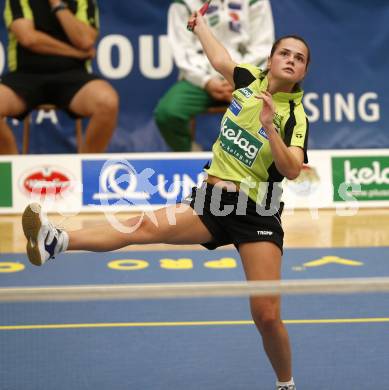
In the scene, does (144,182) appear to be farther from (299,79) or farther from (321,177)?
(299,79)

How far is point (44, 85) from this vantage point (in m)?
8.64

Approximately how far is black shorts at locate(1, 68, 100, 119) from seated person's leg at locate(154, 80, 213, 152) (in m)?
0.78

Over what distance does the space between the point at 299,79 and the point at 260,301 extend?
1056 mm

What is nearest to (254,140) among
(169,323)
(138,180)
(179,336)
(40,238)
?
(40,238)

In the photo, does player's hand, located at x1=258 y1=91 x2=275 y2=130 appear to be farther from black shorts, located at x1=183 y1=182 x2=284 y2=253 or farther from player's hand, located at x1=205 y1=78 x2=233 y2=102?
player's hand, located at x1=205 y1=78 x2=233 y2=102

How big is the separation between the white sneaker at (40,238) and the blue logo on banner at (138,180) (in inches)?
174

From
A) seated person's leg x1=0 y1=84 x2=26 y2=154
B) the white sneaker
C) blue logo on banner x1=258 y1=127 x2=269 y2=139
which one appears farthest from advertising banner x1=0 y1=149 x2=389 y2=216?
the white sneaker

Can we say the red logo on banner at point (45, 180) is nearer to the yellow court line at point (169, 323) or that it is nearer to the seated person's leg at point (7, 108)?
the seated person's leg at point (7, 108)

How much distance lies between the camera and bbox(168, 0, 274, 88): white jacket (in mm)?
8930

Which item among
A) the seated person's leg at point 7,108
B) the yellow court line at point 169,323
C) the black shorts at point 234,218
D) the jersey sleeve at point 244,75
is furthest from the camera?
the seated person's leg at point 7,108

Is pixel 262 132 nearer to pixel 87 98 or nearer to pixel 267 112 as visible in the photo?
pixel 267 112

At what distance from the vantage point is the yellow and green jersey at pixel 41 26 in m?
8.64

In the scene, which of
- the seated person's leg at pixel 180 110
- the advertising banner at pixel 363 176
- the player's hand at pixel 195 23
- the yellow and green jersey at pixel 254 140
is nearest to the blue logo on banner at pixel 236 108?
the yellow and green jersey at pixel 254 140

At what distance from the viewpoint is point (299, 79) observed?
441cm
